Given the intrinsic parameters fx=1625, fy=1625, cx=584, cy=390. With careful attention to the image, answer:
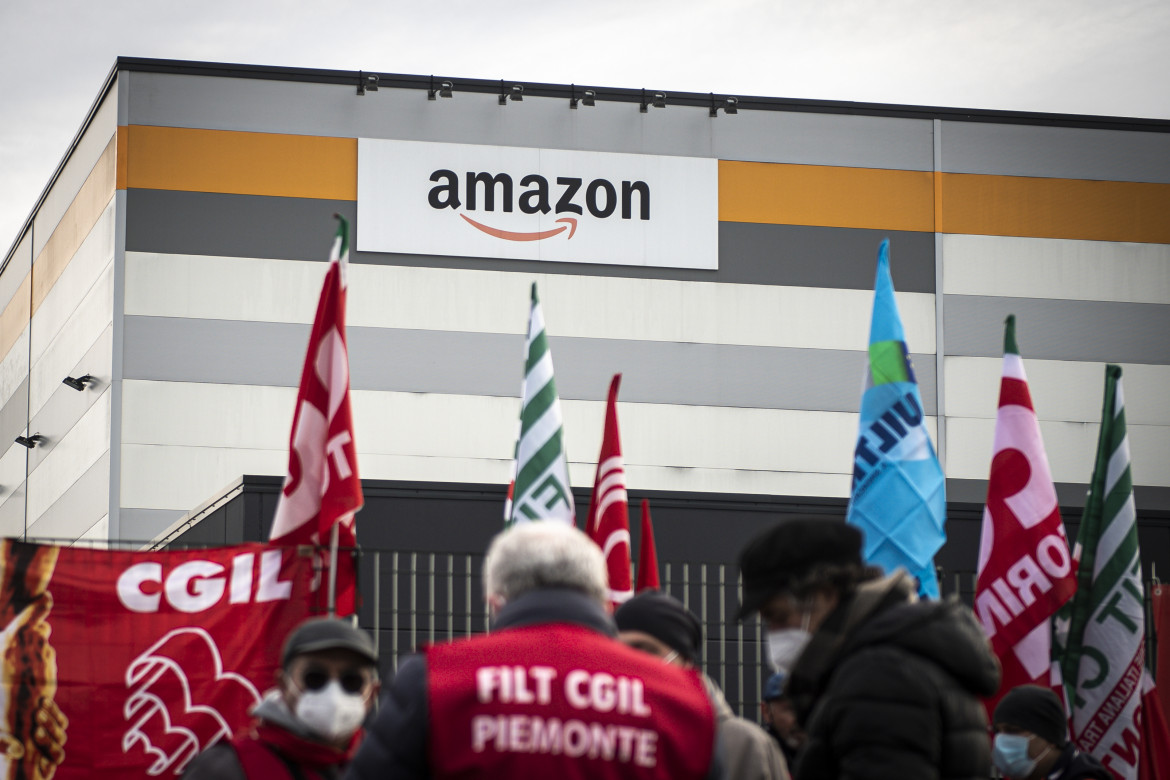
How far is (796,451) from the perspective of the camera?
2750cm

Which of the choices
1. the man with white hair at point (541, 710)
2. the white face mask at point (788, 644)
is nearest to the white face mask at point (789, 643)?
the white face mask at point (788, 644)

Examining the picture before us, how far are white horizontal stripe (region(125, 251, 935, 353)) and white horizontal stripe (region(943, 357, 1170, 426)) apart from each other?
950mm

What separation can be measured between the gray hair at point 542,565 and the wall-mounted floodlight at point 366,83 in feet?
77.8

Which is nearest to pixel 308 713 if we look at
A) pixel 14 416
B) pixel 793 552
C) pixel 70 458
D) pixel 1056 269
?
pixel 793 552

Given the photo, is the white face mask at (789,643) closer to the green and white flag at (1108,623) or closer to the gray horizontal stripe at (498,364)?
the green and white flag at (1108,623)

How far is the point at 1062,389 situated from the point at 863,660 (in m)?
25.9

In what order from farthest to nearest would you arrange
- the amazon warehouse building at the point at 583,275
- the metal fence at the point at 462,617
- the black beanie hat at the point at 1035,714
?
1. the amazon warehouse building at the point at 583,275
2. the metal fence at the point at 462,617
3. the black beanie hat at the point at 1035,714

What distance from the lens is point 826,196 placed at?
1109 inches

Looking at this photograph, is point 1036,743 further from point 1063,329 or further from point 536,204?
point 1063,329

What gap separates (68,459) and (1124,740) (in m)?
22.6

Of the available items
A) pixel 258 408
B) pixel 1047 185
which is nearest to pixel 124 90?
pixel 258 408

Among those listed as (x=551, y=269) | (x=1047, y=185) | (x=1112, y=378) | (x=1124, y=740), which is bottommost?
(x=1124, y=740)

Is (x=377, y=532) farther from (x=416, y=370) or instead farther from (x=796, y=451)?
(x=796, y=451)

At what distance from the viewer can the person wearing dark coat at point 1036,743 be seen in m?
6.97
